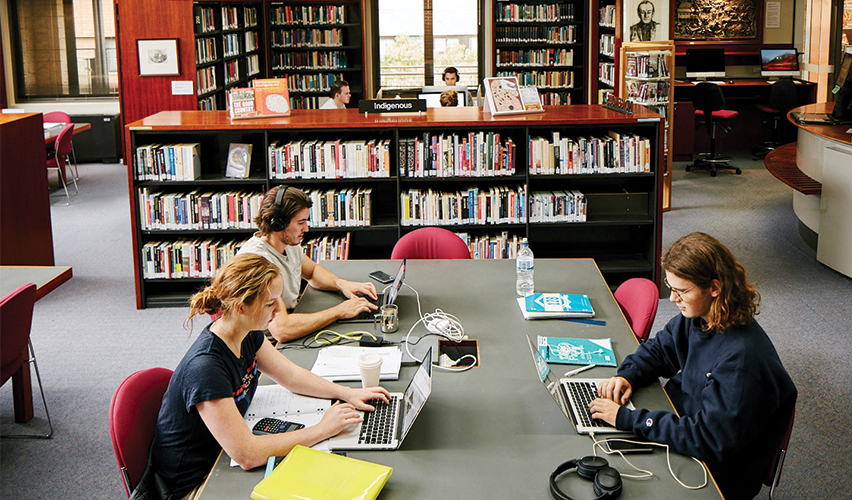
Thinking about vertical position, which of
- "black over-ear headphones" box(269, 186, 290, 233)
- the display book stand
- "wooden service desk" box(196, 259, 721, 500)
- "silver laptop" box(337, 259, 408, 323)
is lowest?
"wooden service desk" box(196, 259, 721, 500)

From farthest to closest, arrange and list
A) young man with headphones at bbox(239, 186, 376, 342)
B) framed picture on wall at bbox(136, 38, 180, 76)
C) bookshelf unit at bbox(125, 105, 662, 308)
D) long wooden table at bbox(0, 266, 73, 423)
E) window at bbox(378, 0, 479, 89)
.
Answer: window at bbox(378, 0, 479, 89) → framed picture on wall at bbox(136, 38, 180, 76) → bookshelf unit at bbox(125, 105, 662, 308) → long wooden table at bbox(0, 266, 73, 423) → young man with headphones at bbox(239, 186, 376, 342)

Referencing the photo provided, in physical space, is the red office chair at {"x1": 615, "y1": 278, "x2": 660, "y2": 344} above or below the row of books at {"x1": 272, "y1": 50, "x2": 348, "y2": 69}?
below

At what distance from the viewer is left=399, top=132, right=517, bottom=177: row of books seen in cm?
528

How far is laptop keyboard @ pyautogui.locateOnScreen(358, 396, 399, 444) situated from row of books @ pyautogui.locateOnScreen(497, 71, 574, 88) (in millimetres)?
8478

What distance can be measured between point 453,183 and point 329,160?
36.5 inches

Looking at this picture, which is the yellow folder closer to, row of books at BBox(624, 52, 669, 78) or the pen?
the pen

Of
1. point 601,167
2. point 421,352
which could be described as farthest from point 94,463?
point 601,167

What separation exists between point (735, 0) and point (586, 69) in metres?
3.30

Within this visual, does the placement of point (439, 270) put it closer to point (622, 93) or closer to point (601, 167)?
point (601, 167)

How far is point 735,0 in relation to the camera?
11.6 metres

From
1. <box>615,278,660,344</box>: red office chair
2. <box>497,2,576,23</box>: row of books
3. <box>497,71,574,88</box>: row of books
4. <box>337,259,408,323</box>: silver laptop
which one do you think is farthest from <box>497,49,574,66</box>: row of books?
<box>337,259,408,323</box>: silver laptop

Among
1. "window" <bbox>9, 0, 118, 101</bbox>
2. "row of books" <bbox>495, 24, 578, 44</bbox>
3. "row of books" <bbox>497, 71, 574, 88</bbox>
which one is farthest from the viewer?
"window" <bbox>9, 0, 118, 101</bbox>

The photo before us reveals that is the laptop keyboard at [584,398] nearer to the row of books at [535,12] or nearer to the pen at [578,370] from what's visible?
the pen at [578,370]

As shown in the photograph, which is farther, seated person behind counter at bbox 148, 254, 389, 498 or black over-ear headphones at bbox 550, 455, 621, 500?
seated person behind counter at bbox 148, 254, 389, 498
